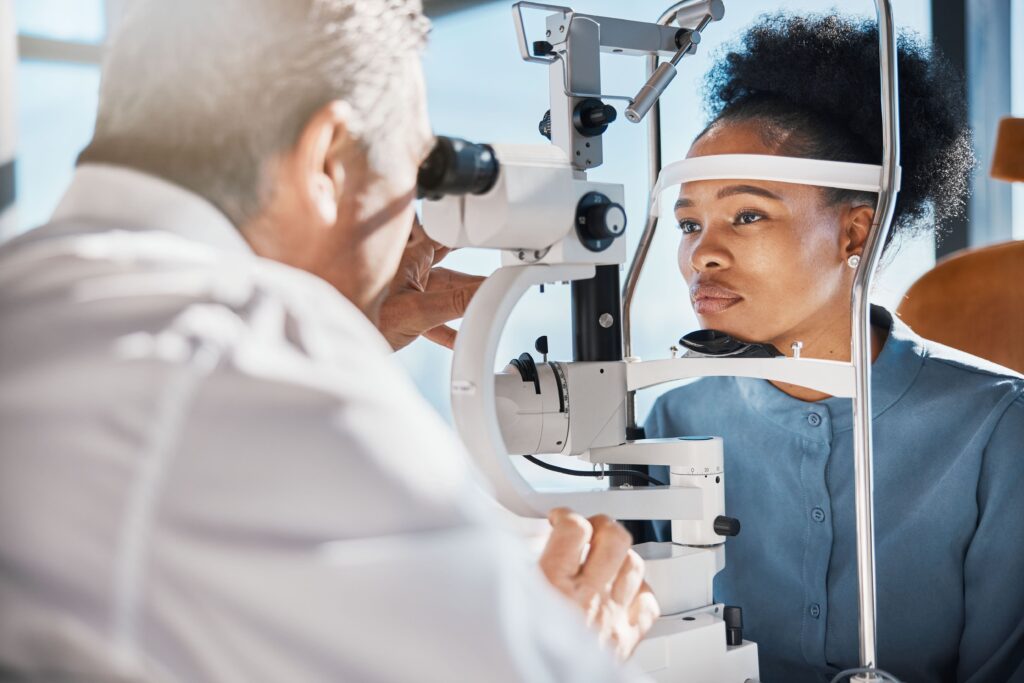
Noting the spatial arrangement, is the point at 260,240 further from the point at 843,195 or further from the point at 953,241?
the point at 953,241

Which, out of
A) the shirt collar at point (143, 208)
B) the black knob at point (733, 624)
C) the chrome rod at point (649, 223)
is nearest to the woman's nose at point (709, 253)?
the chrome rod at point (649, 223)

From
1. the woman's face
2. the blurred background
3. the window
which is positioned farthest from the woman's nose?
the window

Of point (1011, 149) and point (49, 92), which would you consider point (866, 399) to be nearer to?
point (1011, 149)

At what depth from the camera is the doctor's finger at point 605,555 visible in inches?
31.4

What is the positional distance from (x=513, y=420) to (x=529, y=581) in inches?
18.3

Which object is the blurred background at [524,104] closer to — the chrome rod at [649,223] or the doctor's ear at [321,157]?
the chrome rod at [649,223]

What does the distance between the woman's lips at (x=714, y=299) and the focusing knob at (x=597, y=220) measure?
44 centimetres

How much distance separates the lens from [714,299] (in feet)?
4.64

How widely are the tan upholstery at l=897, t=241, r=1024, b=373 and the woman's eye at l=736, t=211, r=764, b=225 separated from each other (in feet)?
2.19

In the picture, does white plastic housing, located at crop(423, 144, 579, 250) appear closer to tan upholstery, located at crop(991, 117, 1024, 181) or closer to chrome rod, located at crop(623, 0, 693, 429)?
chrome rod, located at crop(623, 0, 693, 429)

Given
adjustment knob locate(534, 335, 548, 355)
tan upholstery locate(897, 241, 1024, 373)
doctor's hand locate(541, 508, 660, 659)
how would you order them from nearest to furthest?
doctor's hand locate(541, 508, 660, 659) < adjustment knob locate(534, 335, 548, 355) < tan upholstery locate(897, 241, 1024, 373)

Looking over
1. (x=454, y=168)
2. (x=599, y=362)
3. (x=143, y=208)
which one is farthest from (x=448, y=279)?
(x=143, y=208)

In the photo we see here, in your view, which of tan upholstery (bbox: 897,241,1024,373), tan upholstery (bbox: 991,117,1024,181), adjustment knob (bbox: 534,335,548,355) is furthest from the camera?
tan upholstery (bbox: 897,241,1024,373)

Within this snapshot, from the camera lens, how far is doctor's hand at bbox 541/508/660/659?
0.79 metres
